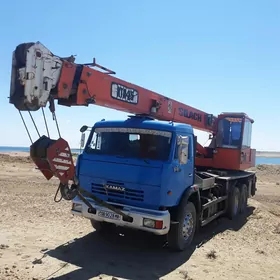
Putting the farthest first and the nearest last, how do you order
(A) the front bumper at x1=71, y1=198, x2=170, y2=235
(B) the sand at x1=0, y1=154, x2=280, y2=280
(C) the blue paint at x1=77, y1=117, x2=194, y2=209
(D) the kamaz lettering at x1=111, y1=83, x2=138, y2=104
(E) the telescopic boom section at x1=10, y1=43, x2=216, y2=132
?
(D) the kamaz lettering at x1=111, y1=83, x2=138, y2=104, (C) the blue paint at x1=77, y1=117, x2=194, y2=209, (A) the front bumper at x1=71, y1=198, x2=170, y2=235, (B) the sand at x1=0, y1=154, x2=280, y2=280, (E) the telescopic boom section at x1=10, y1=43, x2=216, y2=132

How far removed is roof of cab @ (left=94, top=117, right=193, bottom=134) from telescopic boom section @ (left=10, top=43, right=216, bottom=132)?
10.6 inches

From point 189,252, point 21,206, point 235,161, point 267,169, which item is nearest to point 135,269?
point 189,252

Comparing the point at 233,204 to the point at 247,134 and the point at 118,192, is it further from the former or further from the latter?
the point at 118,192

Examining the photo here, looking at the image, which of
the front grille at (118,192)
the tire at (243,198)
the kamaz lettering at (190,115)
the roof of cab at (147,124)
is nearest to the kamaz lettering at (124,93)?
the roof of cab at (147,124)

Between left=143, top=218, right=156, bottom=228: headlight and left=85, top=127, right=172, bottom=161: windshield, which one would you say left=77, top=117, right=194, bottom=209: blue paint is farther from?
left=143, top=218, right=156, bottom=228: headlight

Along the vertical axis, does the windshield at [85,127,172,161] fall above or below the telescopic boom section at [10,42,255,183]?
below

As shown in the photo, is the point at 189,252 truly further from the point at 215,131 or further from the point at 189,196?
the point at 215,131

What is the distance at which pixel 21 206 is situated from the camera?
10852 mm

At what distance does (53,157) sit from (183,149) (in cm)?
274

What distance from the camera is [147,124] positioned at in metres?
7.43

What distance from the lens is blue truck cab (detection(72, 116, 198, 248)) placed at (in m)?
6.71

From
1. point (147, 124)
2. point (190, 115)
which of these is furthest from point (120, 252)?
point (190, 115)

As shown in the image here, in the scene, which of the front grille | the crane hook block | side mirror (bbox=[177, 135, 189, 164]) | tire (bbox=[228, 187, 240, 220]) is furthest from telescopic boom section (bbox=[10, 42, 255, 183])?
tire (bbox=[228, 187, 240, 220])

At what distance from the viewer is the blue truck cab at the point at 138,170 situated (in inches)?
264
